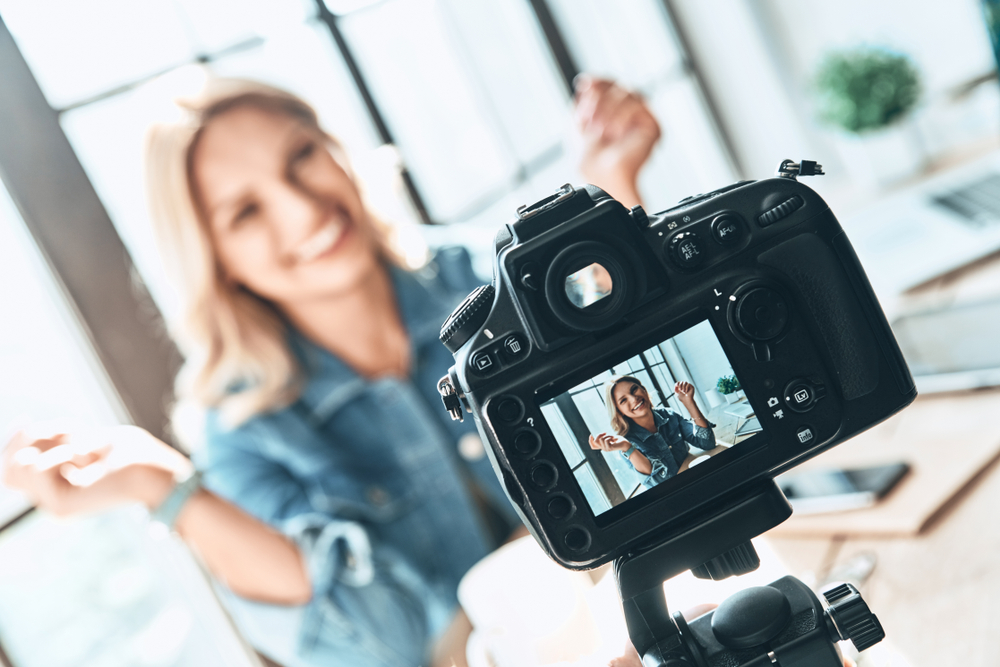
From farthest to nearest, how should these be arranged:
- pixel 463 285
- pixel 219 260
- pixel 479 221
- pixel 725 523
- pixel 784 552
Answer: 1. pixel 479 221
2. pixel 463 285
3. pixel 219 260
4. pixel 784 552
5. pixel 725 523

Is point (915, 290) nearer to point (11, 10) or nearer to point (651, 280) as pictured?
point (651, 280)

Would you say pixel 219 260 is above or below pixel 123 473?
above

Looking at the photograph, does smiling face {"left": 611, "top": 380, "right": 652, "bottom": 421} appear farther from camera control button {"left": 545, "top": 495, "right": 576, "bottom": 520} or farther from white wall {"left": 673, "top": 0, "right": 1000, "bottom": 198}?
white wall {"left": 673, "top": 0, "right": 1000, "bottom": 198}

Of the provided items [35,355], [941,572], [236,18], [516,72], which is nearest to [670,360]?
[941,572]

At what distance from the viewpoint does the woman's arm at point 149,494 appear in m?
0.68

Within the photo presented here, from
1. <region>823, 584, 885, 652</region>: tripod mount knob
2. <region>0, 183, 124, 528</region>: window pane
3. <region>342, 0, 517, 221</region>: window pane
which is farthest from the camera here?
<region>342, 0, 517, 221</region>: window pane

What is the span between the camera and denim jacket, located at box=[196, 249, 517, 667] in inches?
40.2

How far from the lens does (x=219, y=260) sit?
3.41 feet

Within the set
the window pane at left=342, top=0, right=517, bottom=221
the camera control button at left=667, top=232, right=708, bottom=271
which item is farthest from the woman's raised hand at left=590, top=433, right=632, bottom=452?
Answer: the window pane at left=342, top=0, right=517, bottom=221

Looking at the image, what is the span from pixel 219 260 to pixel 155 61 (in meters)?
0.34

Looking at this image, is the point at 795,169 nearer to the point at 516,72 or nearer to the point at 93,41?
the point at 93,41

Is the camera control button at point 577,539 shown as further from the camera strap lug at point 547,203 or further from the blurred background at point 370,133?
the blurred background at point 370,133

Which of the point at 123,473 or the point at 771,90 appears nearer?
the point at 123,473

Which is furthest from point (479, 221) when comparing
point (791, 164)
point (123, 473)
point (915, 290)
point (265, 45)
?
point (791, 164)
